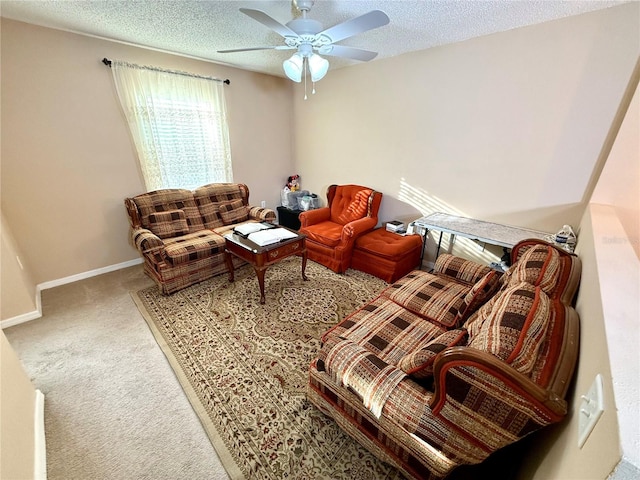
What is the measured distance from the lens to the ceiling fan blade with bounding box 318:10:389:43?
4.96 feet

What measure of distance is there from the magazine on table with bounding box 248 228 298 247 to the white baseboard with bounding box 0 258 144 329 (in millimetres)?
1863

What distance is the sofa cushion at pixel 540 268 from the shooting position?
1.21 metres

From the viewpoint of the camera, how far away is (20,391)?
1370mm

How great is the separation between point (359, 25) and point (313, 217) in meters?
2.20

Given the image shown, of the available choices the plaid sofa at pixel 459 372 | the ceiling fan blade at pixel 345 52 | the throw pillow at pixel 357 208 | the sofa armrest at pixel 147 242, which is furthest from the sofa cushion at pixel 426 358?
the sofa armrest at pixel 147 242

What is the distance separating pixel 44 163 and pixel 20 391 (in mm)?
2282

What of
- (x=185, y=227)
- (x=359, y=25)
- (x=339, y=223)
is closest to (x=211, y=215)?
(x=185, y=227)

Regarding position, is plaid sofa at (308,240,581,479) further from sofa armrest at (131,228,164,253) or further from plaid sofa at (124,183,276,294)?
sofa armrest at (131,228,164,253)

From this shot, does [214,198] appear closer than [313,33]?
No

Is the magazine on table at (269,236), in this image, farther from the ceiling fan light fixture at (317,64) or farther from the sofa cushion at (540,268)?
the sofa cushion at (540,268)

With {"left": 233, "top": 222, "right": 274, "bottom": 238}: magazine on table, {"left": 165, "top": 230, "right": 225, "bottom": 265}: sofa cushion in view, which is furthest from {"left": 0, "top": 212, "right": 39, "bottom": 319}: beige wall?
{"left": 233, "top": 222, "right": 274, "bottom": 238}: magazine on table

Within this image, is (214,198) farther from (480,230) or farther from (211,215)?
(480,230)

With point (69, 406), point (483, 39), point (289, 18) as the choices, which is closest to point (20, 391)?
A: point (69, 406)

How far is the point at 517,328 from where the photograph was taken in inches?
35.7
